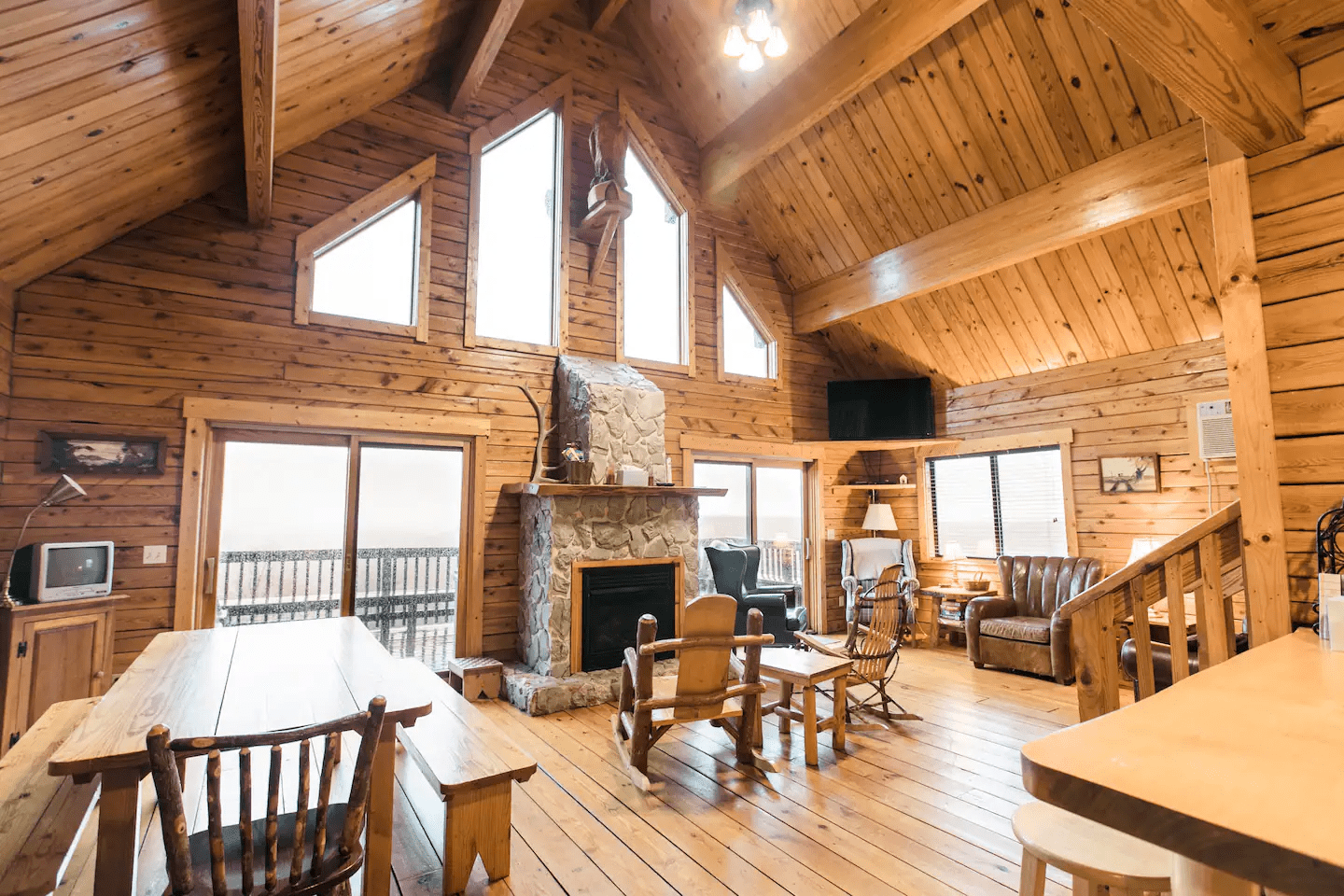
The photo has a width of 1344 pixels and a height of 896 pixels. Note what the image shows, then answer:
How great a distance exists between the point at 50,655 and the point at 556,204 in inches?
191

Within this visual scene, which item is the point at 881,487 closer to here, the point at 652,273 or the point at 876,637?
the point at 652,273

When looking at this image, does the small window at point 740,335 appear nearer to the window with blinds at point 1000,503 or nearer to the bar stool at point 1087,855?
the window with blinds at point 1000,503

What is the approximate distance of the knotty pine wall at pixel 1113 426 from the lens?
5.56 m

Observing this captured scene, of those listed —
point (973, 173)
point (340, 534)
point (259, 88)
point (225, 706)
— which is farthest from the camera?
point (973, 173)

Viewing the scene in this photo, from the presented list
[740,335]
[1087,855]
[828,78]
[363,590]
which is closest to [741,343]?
[740,335]

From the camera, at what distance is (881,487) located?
303 inches

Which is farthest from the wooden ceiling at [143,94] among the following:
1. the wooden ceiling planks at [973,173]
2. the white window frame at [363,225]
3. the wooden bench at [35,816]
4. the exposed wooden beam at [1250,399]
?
the exposed wooden beam at [1250,399]

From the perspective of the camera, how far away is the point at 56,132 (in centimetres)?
299

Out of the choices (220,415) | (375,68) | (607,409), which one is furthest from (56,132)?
(607,409)

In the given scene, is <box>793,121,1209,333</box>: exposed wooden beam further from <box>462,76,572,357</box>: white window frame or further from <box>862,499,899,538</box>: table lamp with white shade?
<box>462,76,572,357</box>: white window frame

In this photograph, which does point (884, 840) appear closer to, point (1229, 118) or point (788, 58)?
point (1229, 118)

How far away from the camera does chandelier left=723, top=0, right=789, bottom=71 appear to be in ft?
14.6

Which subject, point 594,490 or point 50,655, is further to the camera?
point 594,490

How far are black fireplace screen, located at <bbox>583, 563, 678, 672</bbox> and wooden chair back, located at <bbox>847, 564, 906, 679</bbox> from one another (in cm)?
153
